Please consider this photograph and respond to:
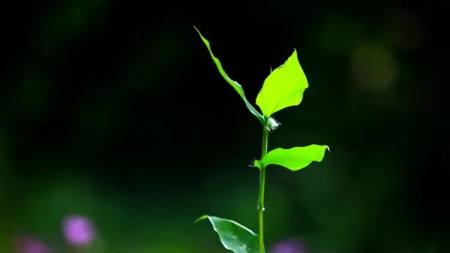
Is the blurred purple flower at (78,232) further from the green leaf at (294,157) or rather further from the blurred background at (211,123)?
the green leaf at (294,157)

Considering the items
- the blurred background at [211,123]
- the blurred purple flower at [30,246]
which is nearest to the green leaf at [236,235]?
the blurred purple flower at [30,246]

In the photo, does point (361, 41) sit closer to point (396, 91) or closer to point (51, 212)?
point (396, 91)

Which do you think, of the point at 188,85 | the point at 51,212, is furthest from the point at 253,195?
the point at 51,212

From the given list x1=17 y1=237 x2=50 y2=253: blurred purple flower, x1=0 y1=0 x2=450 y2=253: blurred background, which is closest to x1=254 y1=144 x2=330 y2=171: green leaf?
x1=17 y1=237 x2=50 y2=253: blurred purple flower

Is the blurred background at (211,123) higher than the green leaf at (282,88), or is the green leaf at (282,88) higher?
the blurred background at (211,123)

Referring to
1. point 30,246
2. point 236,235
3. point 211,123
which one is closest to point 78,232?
point 30,246

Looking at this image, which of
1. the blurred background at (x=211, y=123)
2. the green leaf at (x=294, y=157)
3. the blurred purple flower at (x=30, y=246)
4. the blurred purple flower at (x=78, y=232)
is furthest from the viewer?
the blurred background at (x=211, y=123)

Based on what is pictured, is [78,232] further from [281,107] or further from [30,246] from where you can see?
[281,107]
